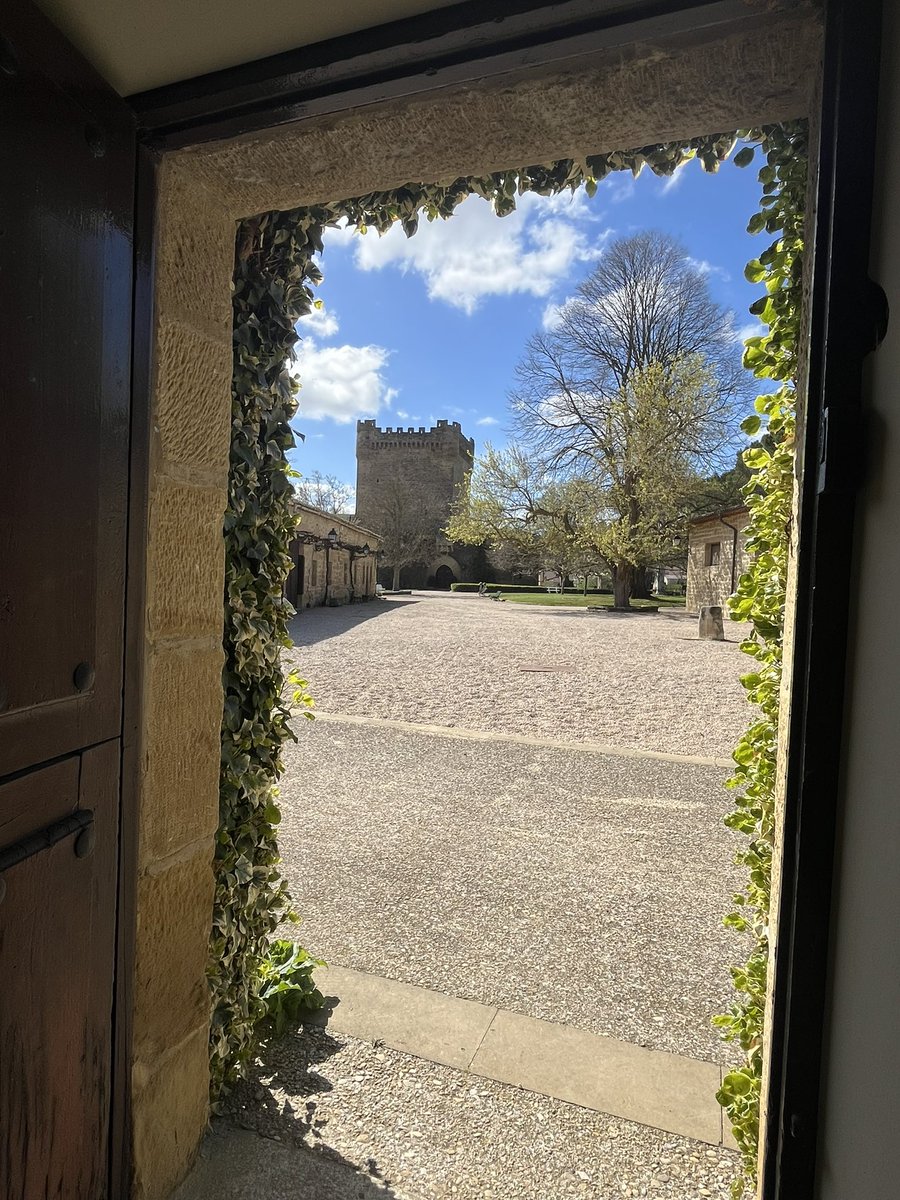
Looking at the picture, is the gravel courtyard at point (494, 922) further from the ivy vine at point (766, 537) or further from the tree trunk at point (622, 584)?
the tree trunk at point (622, 584)

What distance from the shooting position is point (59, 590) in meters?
1.20

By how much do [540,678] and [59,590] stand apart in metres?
9.42

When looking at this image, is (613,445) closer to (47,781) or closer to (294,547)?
(294,547)

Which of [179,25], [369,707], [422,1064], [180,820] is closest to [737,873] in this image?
[422,1064]

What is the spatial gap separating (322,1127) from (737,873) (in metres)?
2.69

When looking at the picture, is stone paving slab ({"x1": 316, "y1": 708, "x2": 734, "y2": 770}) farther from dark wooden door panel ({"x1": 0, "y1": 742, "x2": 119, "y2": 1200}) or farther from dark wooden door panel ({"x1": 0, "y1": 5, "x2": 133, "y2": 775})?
dark wooden door panel ({"x1": 0, "y1": 5, "x2": 133, "y2": 775})

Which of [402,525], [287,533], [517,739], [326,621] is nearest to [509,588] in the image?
[402,525]

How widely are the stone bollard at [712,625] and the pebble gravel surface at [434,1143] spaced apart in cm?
1443

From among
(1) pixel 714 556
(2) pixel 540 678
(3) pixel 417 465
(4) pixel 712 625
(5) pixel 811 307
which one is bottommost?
(2) pixel 540 678

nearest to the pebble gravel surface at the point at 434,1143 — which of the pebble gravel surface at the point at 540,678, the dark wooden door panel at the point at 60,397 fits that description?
the dark wooden door panel at the point at 60,397

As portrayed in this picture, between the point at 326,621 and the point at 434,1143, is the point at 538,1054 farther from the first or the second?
the point at 326,621

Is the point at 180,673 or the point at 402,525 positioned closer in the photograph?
the point at 180,673

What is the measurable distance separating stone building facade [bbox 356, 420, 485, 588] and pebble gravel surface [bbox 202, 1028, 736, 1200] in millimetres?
45354

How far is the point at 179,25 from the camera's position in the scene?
1179 mm
